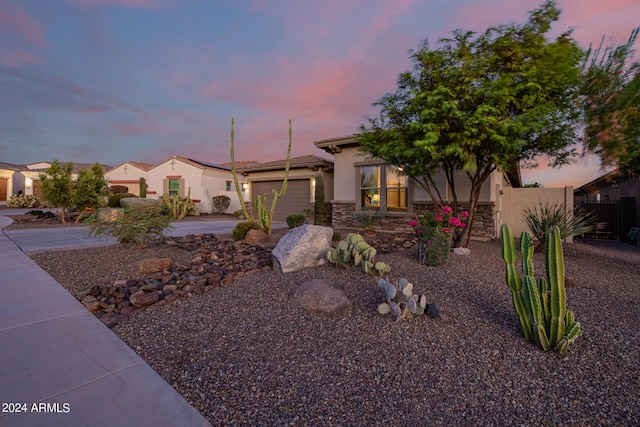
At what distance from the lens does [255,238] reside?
7.95 m

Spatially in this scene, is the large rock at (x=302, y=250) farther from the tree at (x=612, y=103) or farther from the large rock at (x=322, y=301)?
the tree at (x=612, y=103)

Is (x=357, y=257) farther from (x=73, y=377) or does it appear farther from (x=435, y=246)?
(x=73, y=377)

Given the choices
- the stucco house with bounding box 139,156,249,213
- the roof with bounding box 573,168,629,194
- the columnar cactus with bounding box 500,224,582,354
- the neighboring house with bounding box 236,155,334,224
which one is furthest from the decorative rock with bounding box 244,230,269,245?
the stucco house with bounding box 139,156,249,213

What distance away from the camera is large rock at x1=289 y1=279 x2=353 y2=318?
3.28 meters

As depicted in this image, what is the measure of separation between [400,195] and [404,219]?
98 centimetres

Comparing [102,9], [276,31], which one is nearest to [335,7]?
[276,31]

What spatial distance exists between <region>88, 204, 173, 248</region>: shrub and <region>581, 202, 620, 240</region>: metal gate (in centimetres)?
1457

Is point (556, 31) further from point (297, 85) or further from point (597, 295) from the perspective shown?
point (297, 85)

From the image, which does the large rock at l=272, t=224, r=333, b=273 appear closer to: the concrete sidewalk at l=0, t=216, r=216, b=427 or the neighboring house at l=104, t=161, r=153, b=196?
the concrete sidewalk at l=0, t=216, r=216, b=427

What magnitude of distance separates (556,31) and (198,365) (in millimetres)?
8869

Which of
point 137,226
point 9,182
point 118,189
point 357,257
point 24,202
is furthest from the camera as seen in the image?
point 9,182

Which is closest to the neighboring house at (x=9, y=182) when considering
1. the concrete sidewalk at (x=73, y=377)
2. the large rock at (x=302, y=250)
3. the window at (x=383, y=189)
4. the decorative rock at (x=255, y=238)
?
the decorative rock at (x=255, y=238)

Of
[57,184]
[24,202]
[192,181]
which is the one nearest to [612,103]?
[57,184]

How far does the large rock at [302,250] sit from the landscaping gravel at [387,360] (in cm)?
72
